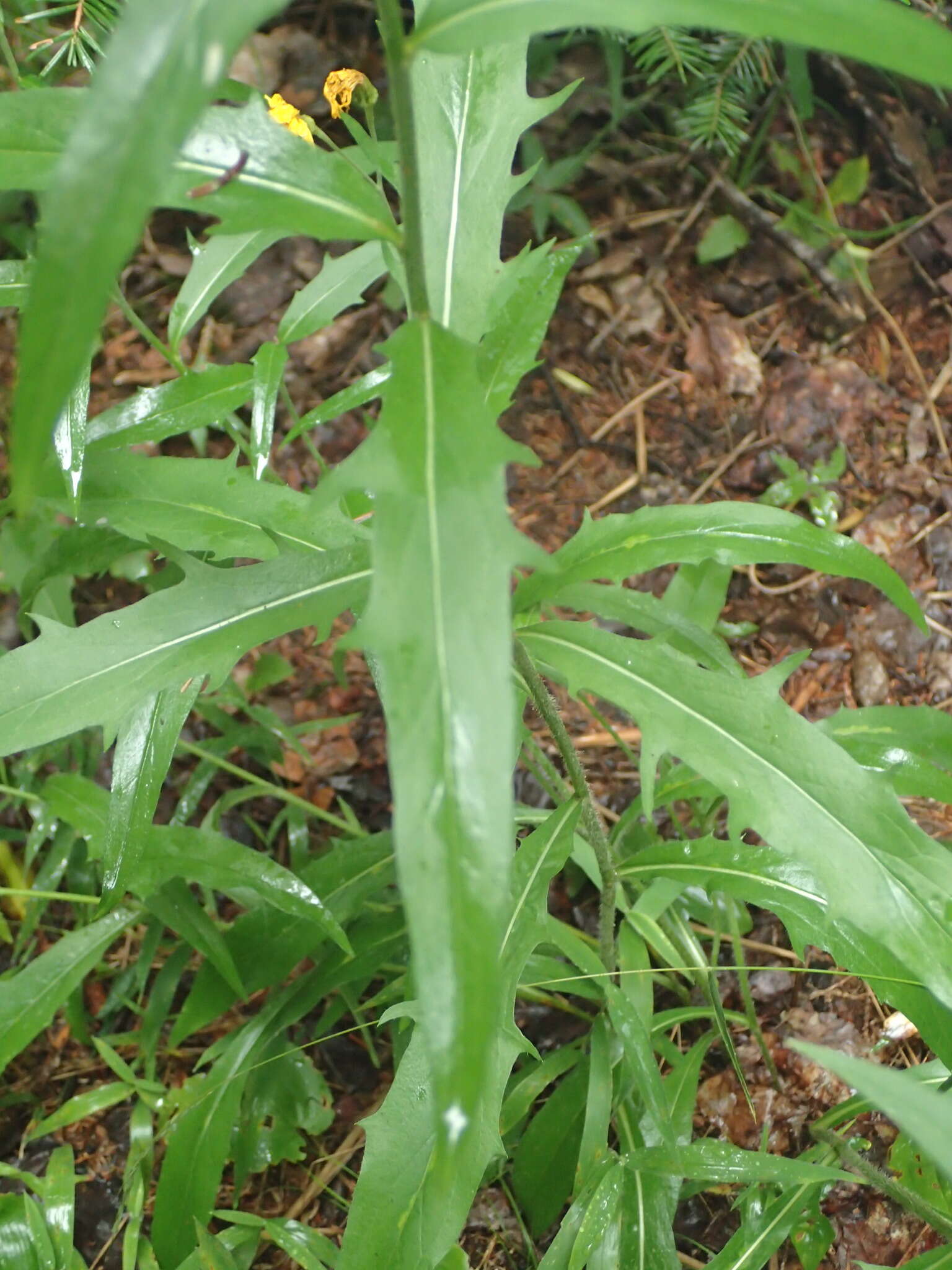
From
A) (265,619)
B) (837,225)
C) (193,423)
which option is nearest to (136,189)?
(265,619)

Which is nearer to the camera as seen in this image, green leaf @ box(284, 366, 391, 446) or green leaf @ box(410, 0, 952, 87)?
green leaf @ box(410, 0, 952, 87)

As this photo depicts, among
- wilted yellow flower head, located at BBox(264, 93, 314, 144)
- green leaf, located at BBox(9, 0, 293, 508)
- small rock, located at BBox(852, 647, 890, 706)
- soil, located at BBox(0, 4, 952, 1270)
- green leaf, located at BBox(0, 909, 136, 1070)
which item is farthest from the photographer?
small rock, located at BBox(852, 647, 890, 706)

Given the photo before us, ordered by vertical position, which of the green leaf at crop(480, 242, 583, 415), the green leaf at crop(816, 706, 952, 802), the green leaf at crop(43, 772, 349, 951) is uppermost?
the green leaf at crop(480, 242, 583, 415)

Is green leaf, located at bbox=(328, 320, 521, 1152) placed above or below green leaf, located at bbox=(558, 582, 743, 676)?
above

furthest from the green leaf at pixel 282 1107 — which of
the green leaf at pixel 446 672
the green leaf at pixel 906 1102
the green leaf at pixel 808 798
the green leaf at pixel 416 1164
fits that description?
the green leaf at pixel 906 1102

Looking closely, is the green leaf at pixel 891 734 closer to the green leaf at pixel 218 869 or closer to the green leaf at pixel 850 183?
the green leaf at pixel 218 869

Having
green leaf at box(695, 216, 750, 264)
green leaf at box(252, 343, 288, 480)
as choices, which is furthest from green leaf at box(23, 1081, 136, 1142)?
green leaf at box(695, 216, 750, 264)

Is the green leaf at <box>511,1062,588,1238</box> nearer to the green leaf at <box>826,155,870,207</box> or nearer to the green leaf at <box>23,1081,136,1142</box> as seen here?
the green leaf at <box>23,1081,136,1142</box>
